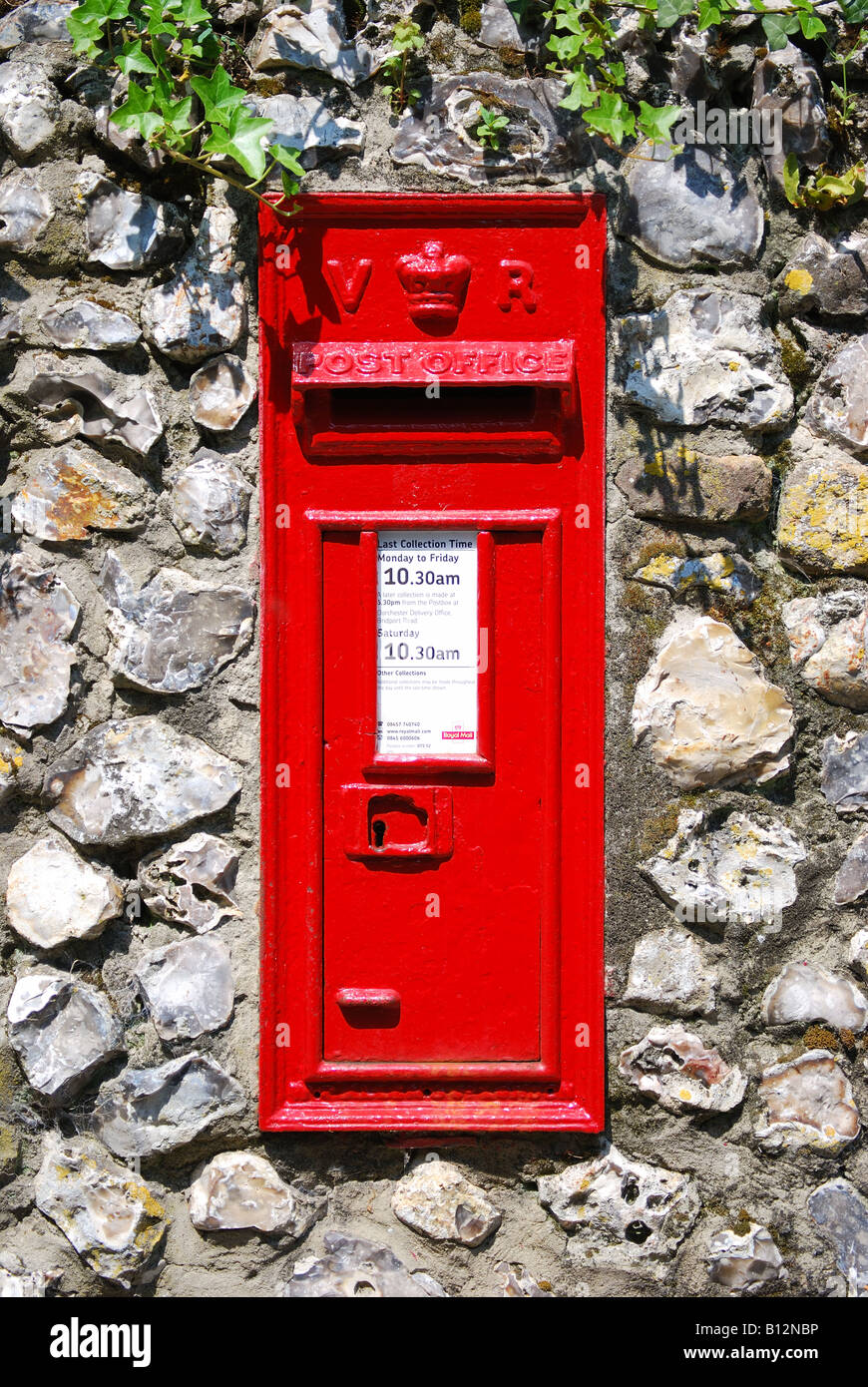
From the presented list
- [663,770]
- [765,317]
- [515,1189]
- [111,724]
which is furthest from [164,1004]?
[765,317]

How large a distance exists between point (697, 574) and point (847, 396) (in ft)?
1.35

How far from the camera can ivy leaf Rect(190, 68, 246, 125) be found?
1693 mm

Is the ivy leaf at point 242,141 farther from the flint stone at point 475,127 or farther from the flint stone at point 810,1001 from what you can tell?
the flint stone at point 810,1001

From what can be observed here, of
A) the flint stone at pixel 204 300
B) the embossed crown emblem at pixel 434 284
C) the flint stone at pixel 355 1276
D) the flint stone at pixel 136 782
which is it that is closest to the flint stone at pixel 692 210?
the embossed crown emblem at pixel 434 284

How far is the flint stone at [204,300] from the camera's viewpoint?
1.84 m

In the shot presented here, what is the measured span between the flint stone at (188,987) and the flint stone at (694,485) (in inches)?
42.8

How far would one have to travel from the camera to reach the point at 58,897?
6.13 ft

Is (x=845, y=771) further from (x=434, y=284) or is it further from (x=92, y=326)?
(x=92, y=326)

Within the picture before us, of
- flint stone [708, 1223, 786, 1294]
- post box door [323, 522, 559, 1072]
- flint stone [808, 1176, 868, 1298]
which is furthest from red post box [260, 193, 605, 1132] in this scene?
flint stone [808, 1176, 868, 1298]

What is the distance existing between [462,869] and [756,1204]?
790mm

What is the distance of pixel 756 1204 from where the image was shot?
1872 millimetres

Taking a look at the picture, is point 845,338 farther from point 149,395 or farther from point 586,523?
point 149,395

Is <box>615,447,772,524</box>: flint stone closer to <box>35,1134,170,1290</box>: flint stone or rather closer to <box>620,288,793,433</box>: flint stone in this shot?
<box>620,288,793,433</box>: flint stone

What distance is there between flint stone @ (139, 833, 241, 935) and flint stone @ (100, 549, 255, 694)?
283 mm
